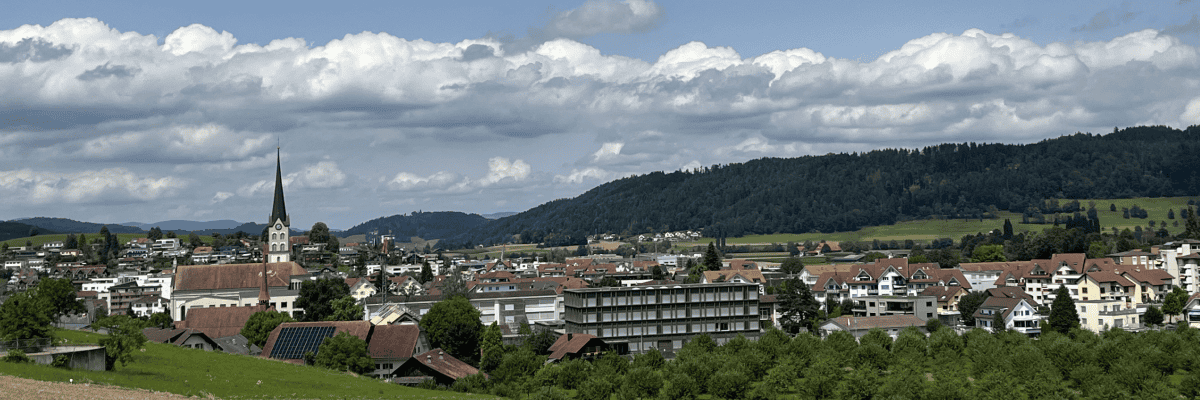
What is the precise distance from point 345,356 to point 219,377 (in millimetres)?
17586

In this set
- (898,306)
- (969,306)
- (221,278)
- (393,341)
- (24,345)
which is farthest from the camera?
(221,278)

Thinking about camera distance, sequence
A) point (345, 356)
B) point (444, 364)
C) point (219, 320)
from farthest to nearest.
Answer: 1. point (219, 320)
2. point (444, 364)
3. point (345, 356)

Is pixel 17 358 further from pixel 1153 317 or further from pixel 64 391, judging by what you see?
pixel 1153 317

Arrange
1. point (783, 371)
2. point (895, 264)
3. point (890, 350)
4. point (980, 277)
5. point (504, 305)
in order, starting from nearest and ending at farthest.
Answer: point (783, 371), point (890, 350), point (504, 305), point (895, 264), point (980, 277)

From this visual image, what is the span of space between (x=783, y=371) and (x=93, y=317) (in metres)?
97.6

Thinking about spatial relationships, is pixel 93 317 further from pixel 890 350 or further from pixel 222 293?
pixel 890 350

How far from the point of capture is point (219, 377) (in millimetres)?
46688

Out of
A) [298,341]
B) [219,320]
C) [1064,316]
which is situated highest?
[219,320]

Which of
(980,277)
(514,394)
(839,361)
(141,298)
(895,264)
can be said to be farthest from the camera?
(141,298)

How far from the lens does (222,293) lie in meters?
119

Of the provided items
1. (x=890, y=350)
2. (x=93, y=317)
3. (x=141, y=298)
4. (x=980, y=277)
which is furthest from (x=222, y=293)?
(x=980, y=277)

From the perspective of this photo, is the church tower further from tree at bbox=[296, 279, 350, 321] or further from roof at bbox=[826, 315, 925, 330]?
roof at bbox=[826, 315, 925, 330]

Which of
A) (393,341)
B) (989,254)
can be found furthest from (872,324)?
(989,254)

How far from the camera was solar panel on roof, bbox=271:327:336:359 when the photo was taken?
Answer: 2852 inches
